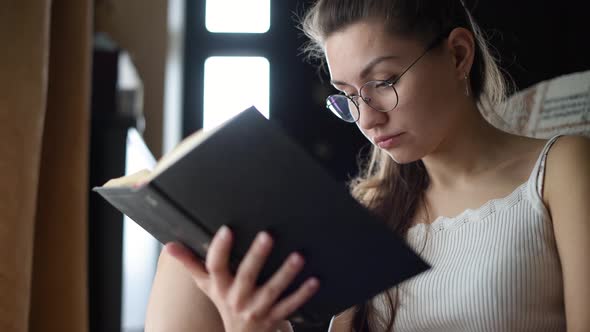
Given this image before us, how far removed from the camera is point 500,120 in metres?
1.52

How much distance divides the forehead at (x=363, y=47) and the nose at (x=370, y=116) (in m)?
0.06

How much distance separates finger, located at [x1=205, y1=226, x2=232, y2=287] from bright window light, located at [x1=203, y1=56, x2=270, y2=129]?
322cm

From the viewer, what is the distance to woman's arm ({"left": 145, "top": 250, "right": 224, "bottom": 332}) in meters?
1.11

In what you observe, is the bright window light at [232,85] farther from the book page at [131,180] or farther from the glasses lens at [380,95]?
the book page at [131,180]

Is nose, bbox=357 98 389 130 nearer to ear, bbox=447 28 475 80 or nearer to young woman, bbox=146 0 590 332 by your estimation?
young woman, bbox=146 0 590 332

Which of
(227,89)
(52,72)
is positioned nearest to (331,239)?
(52,72)

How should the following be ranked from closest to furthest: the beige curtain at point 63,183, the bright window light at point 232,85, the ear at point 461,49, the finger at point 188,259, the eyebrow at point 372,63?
1. the finger at point 188,259
2. the eyebrow at point 372,63
3. the ear at point 461,49
4. the beige curtain at point 63,183
5. the bright window light at point 232,85

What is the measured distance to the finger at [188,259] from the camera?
2.85 ft

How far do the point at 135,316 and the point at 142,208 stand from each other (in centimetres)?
174

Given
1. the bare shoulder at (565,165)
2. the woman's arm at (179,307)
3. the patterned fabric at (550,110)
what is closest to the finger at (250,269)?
the woman's arm at (179,307)

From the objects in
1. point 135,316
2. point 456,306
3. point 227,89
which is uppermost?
point 456,306

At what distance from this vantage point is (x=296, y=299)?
0.83 metres

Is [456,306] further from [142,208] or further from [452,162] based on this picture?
[142,208]

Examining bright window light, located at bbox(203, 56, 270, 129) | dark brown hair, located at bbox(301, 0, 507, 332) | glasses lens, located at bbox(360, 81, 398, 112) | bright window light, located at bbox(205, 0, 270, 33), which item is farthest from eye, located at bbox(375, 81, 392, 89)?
bright window light, located at bbox(205, 0, 270, 33)
